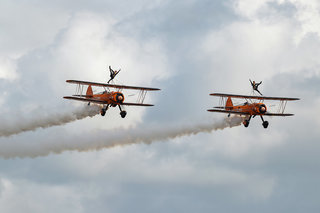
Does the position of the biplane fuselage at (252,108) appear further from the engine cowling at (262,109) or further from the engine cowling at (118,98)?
the engine cowling at (118,98)

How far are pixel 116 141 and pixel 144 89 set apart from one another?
7.61 meters

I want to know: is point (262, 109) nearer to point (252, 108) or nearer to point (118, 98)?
point (252, 108)

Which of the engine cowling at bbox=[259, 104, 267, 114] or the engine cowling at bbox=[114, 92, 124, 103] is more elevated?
the engine cowling at bbox=[114, 92, 124, 103]

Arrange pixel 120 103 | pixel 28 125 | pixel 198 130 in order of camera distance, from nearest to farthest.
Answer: pixel 120 103 → pixel 28 125 → pixel 198 130

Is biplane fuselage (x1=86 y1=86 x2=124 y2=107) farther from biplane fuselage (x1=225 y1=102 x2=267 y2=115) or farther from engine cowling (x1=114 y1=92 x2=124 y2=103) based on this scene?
biplane fuselage (x1=225 y1=102 x2=267 y2=115)

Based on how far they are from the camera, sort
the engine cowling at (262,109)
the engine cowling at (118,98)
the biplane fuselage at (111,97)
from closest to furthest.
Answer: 1. the engine cowling at (118,98)
2. the biplane fuselage at (111,97)
3. the engine cowling at (262,109)

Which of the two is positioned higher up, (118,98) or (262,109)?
(118,98)

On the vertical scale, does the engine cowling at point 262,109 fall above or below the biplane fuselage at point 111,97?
below

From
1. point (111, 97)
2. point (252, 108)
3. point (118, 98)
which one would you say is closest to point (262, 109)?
point (252, 108)

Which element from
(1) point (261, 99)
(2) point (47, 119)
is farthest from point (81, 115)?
(1) point (261, 99)

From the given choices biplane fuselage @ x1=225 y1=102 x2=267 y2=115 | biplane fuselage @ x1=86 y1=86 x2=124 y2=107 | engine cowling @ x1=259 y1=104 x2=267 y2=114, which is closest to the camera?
biplane fuselage @ x1=86 y1=86 x2=124 y2=107

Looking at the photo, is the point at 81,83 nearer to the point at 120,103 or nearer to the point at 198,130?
the point at 120,103

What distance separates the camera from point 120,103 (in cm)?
8694

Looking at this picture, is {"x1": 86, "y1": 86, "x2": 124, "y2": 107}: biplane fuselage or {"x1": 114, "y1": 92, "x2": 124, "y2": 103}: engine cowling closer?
{"x1": 114, "y1": 92, "x2": 124, "y2": 103}: engine cowling
